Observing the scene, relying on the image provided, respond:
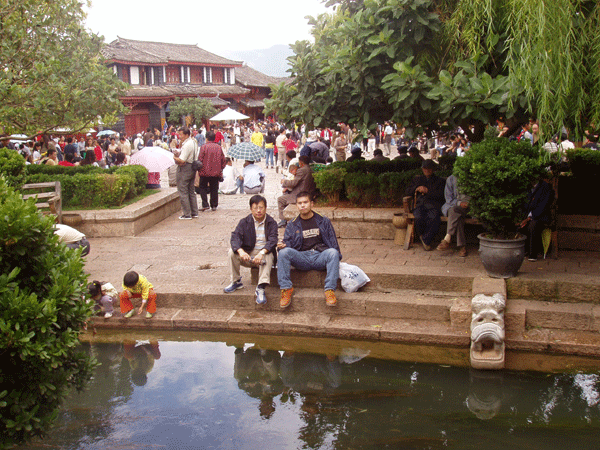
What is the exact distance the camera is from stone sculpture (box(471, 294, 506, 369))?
5852 millimetres

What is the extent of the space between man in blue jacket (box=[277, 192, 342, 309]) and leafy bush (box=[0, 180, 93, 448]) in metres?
3.29

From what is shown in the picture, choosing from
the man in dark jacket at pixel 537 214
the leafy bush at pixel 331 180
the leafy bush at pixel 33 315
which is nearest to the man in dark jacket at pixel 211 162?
the leafy bush at pixel 331 180

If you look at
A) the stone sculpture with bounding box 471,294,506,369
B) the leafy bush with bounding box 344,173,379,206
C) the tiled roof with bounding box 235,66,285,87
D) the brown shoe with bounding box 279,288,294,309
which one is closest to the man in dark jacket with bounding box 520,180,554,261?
the stone sculpture with bounding box 471,294,506,369

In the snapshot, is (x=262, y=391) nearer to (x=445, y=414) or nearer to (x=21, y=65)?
(x=445, y=414)

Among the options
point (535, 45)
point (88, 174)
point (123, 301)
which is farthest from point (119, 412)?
point (88, 174)

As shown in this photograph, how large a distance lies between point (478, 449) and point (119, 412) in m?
3.08

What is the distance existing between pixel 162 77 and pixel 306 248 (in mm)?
42717

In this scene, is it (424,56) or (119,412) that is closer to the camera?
(119,412)

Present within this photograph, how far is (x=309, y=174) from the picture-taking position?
10547 millimetres

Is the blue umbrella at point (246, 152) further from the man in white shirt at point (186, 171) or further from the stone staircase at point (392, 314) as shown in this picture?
the stone staircase at point (392, 314)

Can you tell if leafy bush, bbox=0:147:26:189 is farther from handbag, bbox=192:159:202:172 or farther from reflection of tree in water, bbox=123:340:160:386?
reflection of tree in water, bbox=123:340:160:386

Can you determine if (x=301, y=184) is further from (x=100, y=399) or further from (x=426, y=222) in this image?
(x=100, y=399)

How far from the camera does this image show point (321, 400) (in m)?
5.45

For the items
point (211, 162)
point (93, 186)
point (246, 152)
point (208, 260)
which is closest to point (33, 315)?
point (208, 260)
